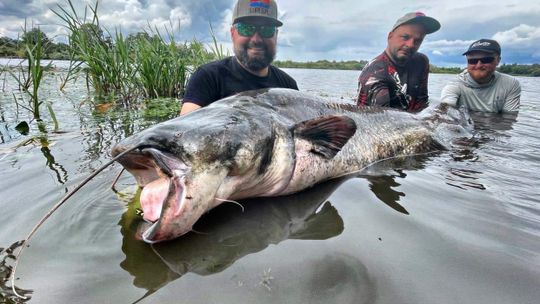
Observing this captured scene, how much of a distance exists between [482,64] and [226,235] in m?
6.25

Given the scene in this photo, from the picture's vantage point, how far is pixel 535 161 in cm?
331

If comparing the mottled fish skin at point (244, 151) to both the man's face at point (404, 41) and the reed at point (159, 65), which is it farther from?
the reed at point (159, 65)

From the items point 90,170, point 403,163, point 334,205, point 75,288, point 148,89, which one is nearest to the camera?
point 75,288

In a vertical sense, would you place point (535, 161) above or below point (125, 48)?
below

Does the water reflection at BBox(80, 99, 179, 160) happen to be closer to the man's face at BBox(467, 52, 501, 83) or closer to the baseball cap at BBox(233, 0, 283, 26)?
the baseball cap at BBox(233, 0, 283, 26)

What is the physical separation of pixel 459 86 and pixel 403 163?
14.8 ft

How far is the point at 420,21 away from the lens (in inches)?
191

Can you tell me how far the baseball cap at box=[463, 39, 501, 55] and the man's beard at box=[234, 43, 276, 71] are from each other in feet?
14.0

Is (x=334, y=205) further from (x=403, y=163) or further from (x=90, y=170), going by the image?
(x=90, y=170)

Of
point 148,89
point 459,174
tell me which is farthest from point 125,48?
point 459,174

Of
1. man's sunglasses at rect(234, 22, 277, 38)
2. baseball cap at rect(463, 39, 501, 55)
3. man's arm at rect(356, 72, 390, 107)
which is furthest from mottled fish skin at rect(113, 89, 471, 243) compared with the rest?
baseball cap at rect(463, 39, 501, 55)

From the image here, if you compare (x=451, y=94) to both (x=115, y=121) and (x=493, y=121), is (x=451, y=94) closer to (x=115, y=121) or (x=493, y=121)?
(x=493, y=121)

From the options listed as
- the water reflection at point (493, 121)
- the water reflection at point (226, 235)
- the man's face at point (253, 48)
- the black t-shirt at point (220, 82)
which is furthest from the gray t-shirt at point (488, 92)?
the water reflection at point (226, 235)

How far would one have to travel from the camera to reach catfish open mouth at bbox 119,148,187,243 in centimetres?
146
